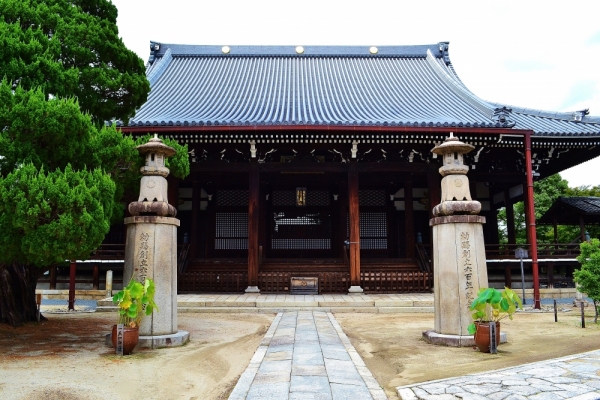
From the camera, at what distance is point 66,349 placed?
6488 millimetres

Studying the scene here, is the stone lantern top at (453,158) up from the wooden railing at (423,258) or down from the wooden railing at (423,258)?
up

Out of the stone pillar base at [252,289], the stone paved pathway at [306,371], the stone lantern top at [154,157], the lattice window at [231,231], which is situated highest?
the stone lantern top at [154,157]

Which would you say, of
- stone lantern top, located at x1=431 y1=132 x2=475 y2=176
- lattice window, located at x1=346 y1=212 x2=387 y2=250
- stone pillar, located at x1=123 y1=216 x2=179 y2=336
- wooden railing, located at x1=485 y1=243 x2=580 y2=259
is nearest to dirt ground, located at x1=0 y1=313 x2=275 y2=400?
stone pillar, located at x1=123 y1=216 x2=179 y2=336

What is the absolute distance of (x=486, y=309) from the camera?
6.61 metres

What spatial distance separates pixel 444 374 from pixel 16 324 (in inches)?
290

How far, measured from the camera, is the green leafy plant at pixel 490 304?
6195 millimetres

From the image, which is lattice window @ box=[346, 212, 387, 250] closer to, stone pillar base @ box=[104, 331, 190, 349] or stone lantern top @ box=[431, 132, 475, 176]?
stone lantern top @ box=[431, 132, 475, 176]

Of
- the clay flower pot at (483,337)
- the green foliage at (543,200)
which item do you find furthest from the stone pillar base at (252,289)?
the green foliage at (543,200)

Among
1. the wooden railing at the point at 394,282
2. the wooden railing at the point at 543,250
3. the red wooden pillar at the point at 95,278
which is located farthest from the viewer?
the wooden railing at the point at 543,250

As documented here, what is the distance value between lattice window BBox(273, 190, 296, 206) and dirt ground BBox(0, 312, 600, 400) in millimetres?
8437

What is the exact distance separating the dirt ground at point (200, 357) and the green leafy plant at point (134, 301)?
481 millimetres

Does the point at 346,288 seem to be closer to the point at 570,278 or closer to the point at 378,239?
the point at 378,239

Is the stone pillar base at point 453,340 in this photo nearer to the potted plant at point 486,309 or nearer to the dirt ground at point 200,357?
the dirt ground at point 200,357

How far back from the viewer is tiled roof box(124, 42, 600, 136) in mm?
14250
